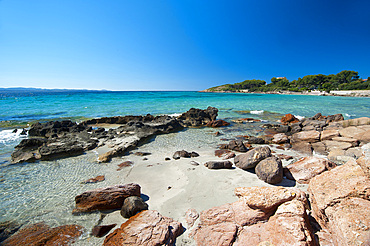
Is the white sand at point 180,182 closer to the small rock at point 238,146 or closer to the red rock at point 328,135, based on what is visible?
the small rock at point 238,146

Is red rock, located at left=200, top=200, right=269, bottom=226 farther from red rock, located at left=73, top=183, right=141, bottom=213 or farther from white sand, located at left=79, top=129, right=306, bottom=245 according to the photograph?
red rock, located at left=73, top=183, right=141, bottom=213

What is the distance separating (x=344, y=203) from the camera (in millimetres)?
2512

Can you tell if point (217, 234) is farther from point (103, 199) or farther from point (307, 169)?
point (307, 169)

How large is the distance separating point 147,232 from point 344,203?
126 inches

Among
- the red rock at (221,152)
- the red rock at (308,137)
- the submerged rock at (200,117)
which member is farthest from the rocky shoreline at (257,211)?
the submerged rock at (200,117)

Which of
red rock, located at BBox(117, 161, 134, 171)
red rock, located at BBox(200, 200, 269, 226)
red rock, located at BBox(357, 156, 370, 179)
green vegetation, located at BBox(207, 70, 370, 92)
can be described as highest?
green vegetation, located at BBox(207, 70, 370, 92)

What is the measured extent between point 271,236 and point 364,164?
6.72 feet

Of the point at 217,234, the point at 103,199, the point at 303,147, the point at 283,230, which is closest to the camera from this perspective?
the point at 283,230

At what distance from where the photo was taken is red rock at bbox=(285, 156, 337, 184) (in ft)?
15.2

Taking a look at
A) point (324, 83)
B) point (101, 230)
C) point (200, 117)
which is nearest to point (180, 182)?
point (101, 230)

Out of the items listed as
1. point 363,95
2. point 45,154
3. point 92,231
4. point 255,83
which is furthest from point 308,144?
point 255,83

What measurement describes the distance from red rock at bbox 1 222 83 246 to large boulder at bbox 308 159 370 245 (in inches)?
177

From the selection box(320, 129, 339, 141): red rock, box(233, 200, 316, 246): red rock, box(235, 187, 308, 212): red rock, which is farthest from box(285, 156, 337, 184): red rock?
box(320, 129, 339, 141): red rock

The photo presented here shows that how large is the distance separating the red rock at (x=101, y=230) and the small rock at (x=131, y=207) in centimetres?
34
